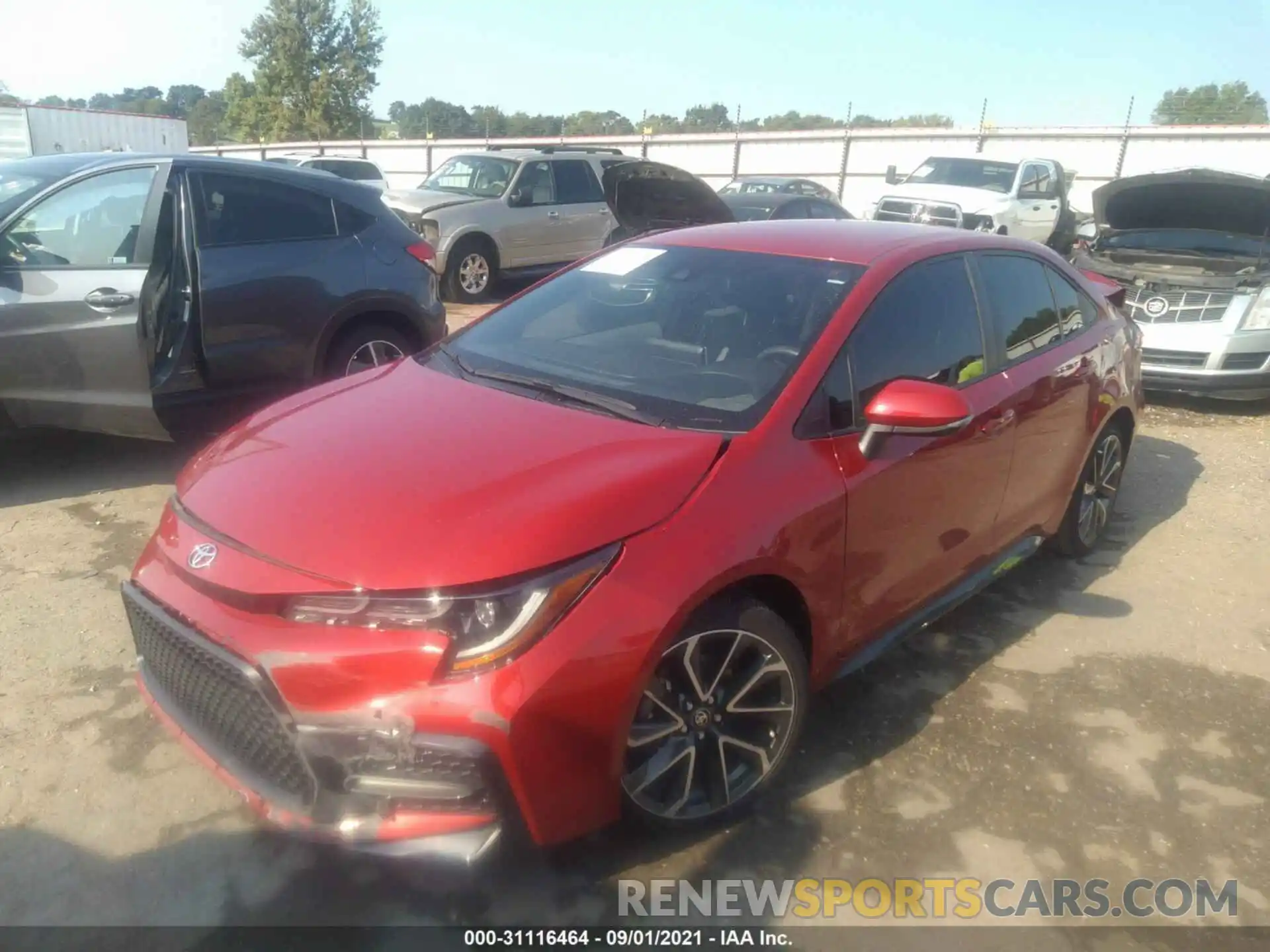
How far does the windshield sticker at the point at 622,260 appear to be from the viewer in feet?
11.8

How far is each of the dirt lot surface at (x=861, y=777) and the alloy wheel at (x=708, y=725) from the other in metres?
0.16

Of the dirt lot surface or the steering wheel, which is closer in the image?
the dirt lot surface

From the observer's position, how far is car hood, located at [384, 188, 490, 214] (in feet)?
37.6

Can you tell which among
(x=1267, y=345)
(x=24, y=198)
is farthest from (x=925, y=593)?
(x=1267, y=345)

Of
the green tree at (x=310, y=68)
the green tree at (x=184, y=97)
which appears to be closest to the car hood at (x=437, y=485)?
the green tree at (x=310, y=68)

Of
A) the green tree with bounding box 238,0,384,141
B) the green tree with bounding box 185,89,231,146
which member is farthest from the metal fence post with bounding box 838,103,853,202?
the green tree with bounding box 185,89,231,146

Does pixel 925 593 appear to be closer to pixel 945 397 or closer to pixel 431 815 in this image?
pixel 945 397

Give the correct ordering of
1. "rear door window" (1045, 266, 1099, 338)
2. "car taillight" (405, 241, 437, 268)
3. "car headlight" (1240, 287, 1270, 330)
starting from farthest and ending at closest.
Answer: "car headlight" (1240, 287, 1270, 330) < "car taillight" (405, 241, 437, 268) < "rear door window" (1045, 266, 1099, 338)

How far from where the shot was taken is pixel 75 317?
451 centimetres

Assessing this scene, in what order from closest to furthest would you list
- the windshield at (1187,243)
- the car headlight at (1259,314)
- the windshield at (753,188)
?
the car headlight at (1259,314)
the windshield at (1187,243)
the windshield at (753,188)

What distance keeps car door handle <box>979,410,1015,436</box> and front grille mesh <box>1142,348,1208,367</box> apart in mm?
4413

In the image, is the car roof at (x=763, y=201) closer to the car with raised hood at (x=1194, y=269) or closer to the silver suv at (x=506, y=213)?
the silver suv at (x=506, y=213)

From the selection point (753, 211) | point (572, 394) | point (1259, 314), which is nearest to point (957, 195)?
point (753, 211)

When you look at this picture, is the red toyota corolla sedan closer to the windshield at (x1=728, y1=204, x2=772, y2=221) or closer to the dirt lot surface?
the dirt lot surface
